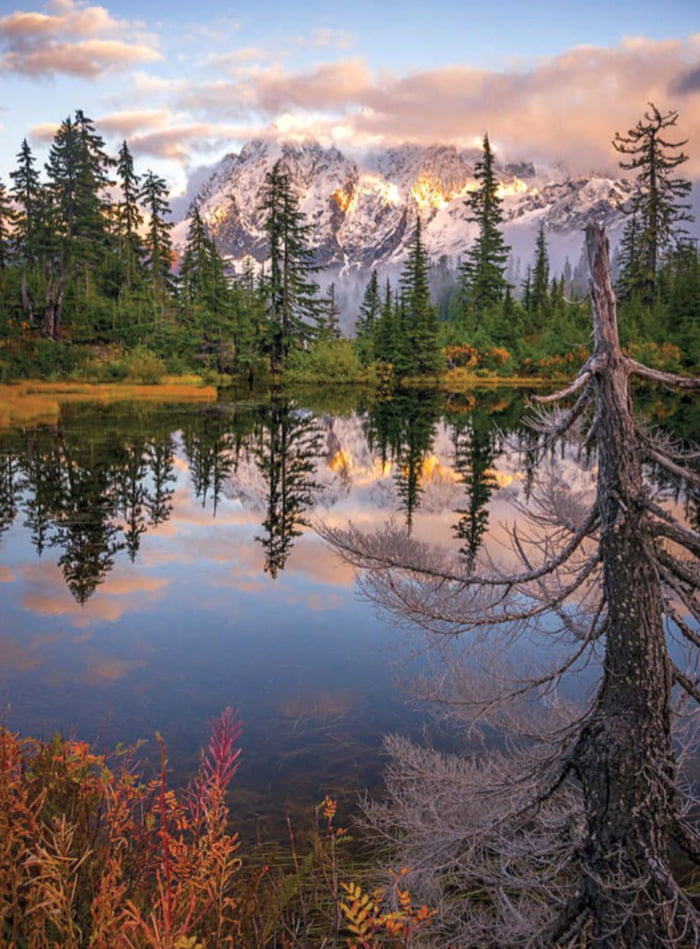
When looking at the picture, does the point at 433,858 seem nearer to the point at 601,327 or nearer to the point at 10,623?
the point at 601,327

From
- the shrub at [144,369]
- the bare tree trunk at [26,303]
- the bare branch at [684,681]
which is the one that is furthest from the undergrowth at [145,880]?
the bare tree trunk at [26,303]

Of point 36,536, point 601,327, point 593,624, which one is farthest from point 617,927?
point 36,536

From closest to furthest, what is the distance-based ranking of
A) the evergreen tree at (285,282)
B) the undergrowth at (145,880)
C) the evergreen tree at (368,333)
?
the undergrowth at (145,880) < the evergreen tree at (285,282) < the evergreen tree at (368,333)

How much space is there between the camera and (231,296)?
54844 millimetres

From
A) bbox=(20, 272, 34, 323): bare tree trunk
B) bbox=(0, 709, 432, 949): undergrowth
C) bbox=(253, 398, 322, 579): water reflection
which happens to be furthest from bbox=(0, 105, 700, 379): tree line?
bbox=(0, 709, 432, 949): undergrowth

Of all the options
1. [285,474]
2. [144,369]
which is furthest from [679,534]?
[144,369]

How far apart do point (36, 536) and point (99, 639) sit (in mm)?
5067

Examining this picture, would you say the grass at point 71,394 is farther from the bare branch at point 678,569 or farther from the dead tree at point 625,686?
the bare branch at point 678,569

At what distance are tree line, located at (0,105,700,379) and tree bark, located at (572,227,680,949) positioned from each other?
1680 inches

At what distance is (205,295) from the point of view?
175ft

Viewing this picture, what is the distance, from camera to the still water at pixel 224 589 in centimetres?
651

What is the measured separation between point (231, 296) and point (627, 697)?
5447 centimetres

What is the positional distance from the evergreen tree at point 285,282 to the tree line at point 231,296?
14 centimetres

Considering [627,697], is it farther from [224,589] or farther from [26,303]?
[26,303]
